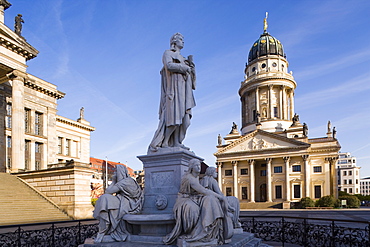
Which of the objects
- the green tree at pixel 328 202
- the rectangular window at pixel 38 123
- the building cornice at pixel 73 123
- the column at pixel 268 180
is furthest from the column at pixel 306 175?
the rectangular window at pixel 38 123

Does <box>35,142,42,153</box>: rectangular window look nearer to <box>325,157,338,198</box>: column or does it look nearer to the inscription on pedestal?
the inscription on pedestal

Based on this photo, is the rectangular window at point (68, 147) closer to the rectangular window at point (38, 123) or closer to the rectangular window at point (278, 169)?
the rectangular window at point (38, 123)

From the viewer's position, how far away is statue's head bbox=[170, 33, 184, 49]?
7.17 m

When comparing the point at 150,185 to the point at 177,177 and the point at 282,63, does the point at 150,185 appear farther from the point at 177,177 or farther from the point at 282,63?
the point at 282,63

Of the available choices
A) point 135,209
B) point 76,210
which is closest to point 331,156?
point 76,210

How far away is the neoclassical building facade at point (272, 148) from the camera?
5878cm

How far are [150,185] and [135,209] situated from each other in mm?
616

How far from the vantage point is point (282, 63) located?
248 feet

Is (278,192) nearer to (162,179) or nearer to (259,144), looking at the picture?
(259,144)

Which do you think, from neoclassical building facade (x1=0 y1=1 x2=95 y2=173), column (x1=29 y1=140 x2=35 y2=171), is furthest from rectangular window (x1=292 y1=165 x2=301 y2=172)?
column (x1=29 y1=140 x2=35 y2=171)

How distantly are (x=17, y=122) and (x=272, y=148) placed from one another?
48.6 metres

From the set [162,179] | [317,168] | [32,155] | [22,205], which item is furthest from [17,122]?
[317,168]

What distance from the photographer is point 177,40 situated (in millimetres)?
7176

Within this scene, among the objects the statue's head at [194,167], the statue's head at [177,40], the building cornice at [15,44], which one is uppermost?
the building cornice at [15,44]
